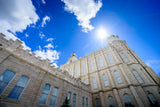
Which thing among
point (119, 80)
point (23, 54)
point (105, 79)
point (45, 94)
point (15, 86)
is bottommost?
point (45, 94)

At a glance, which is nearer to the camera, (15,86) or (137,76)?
(15,86)

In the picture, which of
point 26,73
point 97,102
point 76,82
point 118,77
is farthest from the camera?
point 118,77

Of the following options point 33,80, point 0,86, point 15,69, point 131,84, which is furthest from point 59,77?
point 131,84

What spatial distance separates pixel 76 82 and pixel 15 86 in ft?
30.4

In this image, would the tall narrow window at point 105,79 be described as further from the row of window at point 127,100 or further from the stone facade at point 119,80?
the row of window at point 127,100

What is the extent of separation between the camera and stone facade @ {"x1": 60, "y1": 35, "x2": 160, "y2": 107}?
13516 mm

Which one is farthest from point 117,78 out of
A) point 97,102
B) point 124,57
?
point 97,102

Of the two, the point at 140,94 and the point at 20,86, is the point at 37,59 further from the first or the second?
the point at 140,94

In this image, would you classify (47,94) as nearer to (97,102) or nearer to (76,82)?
(76,82)

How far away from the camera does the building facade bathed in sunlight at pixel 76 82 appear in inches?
267

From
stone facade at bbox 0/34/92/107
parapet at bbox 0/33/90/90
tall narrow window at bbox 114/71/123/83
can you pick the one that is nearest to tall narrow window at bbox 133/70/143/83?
tall narrow window at bbox 114/71/123/83

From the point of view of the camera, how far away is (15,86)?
6.83 metres

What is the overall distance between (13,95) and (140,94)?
1851 centimetres

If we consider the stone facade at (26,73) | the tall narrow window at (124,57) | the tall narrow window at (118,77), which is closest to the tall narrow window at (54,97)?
the stone facade at (26,73)
